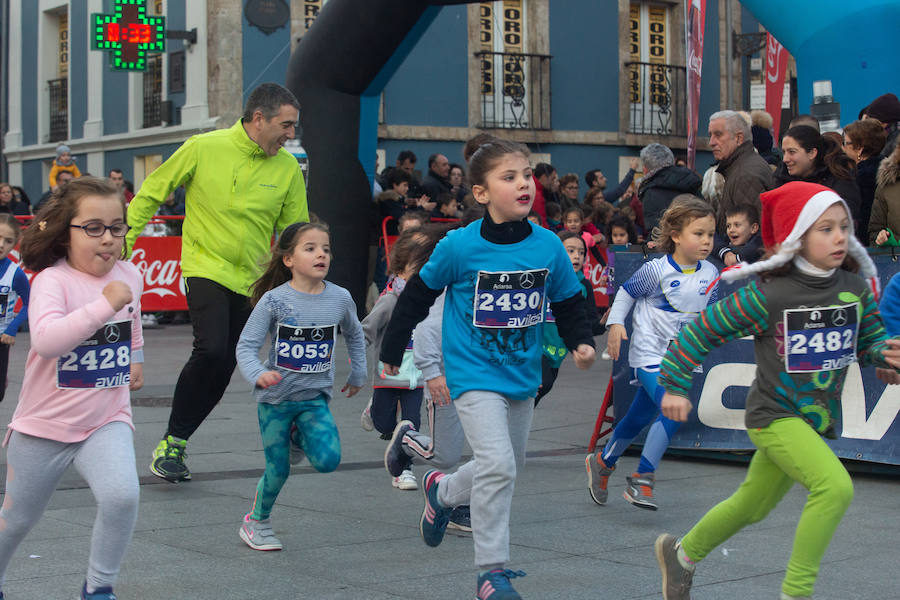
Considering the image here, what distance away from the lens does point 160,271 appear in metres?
16.5

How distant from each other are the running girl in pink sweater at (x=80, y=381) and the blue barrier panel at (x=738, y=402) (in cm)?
426

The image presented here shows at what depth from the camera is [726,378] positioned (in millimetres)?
7816

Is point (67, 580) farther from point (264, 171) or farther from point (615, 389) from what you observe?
point (615, 389)

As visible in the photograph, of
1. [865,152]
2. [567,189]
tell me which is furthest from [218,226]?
[567,189]

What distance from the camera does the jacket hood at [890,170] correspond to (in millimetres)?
7938

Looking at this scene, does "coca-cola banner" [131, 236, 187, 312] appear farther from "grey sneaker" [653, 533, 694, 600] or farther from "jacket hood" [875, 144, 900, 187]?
"grey sneaker" [653, 533, 694, 600]

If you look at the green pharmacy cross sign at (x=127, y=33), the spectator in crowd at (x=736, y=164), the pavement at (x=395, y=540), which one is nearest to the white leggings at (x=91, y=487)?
the pavement at (x=395, y=540)

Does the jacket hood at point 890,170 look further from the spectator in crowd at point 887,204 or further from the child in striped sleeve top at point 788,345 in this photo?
the child in striped sleeve top at point 788,345

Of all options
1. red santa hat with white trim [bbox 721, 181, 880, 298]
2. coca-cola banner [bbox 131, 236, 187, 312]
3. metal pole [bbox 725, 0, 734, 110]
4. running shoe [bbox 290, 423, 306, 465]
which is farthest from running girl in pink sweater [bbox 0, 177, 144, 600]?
metal pole [bbox 725, 0, 734, 110]

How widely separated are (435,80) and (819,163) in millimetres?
17440

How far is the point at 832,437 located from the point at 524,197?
1.42 meters

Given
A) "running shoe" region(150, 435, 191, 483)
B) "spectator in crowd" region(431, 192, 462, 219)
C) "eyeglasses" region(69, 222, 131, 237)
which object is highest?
"spectator in crowd" region(431, 192, 462, 219)

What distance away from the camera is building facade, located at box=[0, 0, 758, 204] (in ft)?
78.9

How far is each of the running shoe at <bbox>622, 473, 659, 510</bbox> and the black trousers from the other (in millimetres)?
2287
